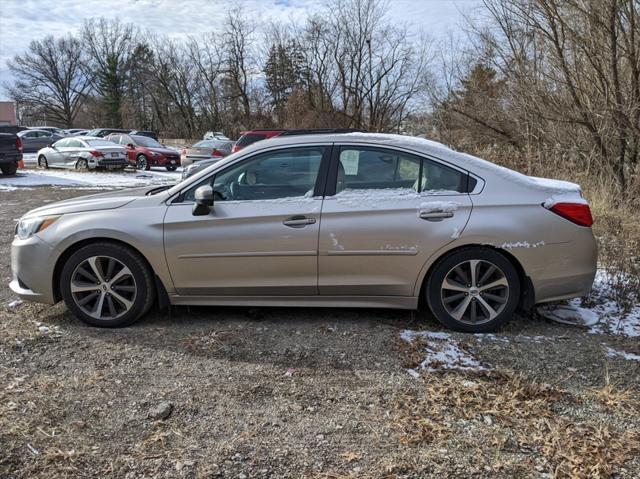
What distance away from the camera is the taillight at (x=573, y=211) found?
381cm

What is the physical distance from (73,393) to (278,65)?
45103 mm

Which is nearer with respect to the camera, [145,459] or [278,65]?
[145,459]

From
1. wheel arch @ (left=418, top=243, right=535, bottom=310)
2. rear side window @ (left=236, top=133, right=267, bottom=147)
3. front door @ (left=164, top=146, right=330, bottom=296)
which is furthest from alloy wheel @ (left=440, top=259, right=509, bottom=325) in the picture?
rear side window @ (left=236, top=133, right=267, bottom=147)

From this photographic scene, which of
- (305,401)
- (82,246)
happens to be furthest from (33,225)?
(305,401)

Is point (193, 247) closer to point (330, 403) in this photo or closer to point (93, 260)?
point (93, 260)

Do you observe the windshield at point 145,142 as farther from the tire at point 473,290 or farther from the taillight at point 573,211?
the taillight at point 573,211

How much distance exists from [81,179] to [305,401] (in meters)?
→ 17.1

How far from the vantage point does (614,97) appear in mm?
8500

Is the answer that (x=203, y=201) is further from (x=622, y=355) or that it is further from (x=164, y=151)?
(x=164, y=151)

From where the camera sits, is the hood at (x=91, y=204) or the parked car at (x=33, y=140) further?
the parked car at (x=33, y=140)

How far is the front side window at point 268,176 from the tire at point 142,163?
19.0 m

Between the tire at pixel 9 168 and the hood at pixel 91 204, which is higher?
the tire at pixel 9 168

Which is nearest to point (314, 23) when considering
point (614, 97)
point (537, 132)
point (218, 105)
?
point (218, 105)

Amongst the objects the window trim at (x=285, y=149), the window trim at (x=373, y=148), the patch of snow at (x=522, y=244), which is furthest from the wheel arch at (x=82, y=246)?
the patch of snow at (x=522, y=244)
